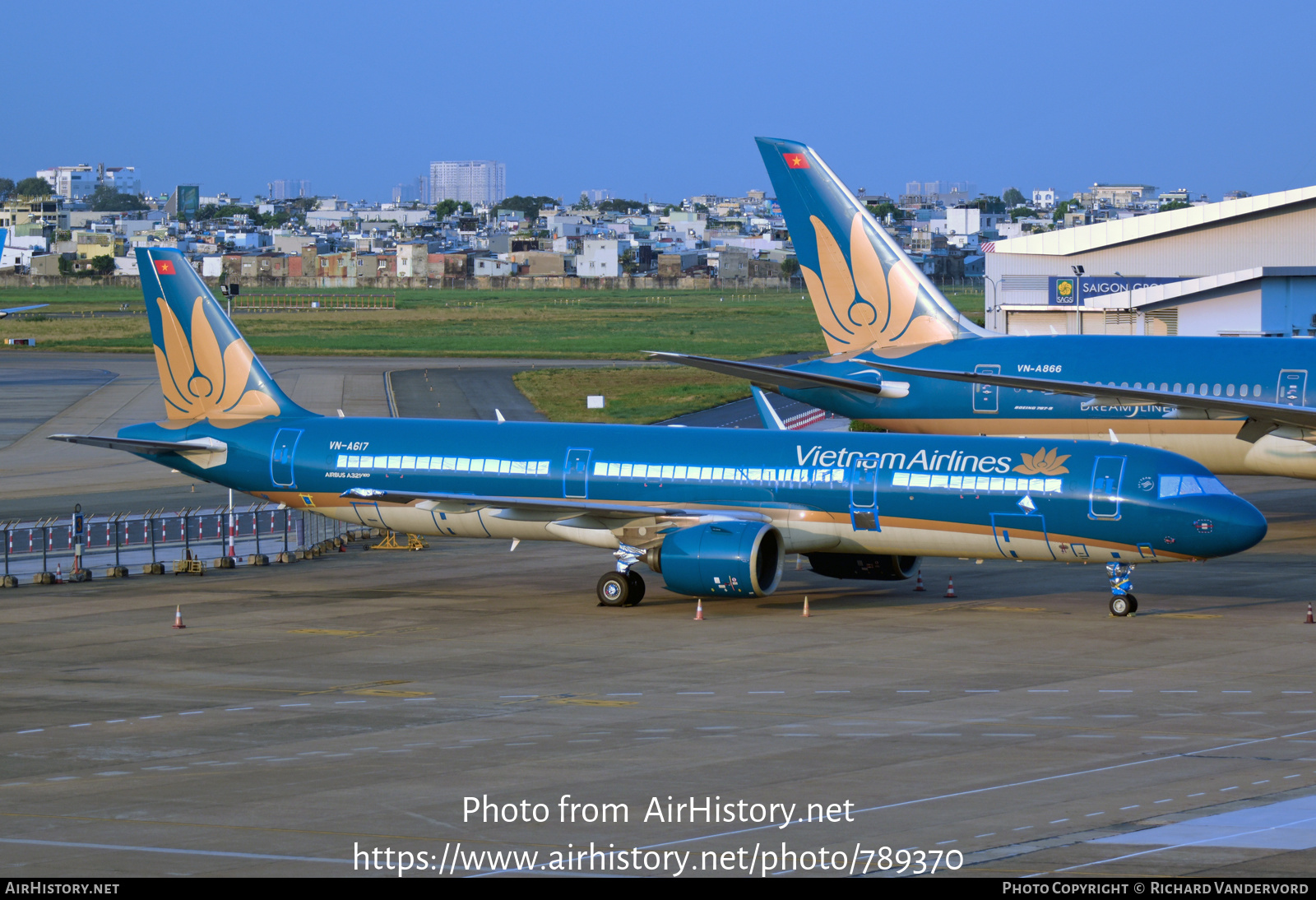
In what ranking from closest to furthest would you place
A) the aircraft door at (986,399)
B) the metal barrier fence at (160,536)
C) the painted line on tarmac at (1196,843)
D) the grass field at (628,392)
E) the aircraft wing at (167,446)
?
the painted line on tarmac at (1196,843), the aircraft wing at (167,446), the metal barrier fence at (160,536), the aircraft door at (986,399), the grass field at (628,392)

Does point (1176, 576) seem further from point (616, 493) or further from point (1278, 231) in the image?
point (1278, 231)

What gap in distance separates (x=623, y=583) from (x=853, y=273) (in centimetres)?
1950

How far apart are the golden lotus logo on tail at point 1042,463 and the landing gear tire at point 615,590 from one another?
33.4 feet

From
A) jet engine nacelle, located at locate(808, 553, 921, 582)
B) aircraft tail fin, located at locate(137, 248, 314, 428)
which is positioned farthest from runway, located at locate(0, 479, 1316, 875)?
aircraft tail fin, located at locate(137, 248, 314, 428)

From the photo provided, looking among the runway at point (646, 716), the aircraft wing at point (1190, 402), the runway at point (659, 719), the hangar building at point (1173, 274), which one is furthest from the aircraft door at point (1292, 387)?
the hangar building at point (1173, 274)

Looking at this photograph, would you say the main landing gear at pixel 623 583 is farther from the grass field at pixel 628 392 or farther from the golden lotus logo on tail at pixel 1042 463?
the grass field at pixel 628 392

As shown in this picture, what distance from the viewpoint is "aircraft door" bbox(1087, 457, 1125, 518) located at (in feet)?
123

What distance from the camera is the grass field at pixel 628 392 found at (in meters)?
89.3

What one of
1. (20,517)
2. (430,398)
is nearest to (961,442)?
(20,517)

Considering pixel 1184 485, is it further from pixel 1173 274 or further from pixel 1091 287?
pixel 1173 274

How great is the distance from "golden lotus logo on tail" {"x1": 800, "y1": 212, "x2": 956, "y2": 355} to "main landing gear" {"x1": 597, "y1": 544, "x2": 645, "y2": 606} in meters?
17.9

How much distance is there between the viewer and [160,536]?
53719mm

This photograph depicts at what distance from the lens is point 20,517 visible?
5672 cm

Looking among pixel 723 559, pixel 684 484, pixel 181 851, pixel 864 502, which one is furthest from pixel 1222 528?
pixel 181 851
